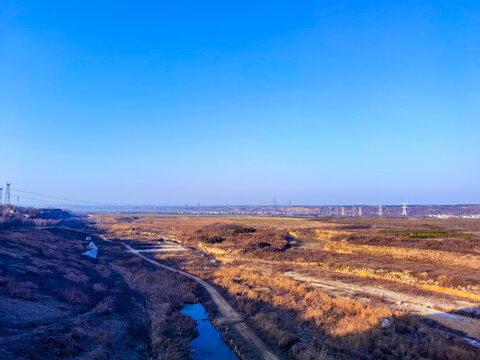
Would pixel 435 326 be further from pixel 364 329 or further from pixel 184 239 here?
pixel 184 239

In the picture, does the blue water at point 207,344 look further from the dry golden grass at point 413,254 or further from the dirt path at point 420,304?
the dry golden grass at point 413,254

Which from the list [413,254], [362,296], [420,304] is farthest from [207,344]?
[413,254]

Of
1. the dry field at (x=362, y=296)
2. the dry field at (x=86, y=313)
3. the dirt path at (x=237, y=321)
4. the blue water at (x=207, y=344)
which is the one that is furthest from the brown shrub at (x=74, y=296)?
the dry field at (x=362, y=296)

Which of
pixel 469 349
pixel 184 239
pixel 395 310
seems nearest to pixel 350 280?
pixel 395 310

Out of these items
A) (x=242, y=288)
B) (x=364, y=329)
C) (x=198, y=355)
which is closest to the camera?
(x=198, y=355)

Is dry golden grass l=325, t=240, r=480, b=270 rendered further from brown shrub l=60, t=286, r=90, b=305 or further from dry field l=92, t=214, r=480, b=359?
brown shrub l=60, t=286, r=90, b=305

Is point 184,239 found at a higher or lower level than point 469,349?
lower

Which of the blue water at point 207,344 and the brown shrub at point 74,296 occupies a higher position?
the brown shrub at point 74,296
